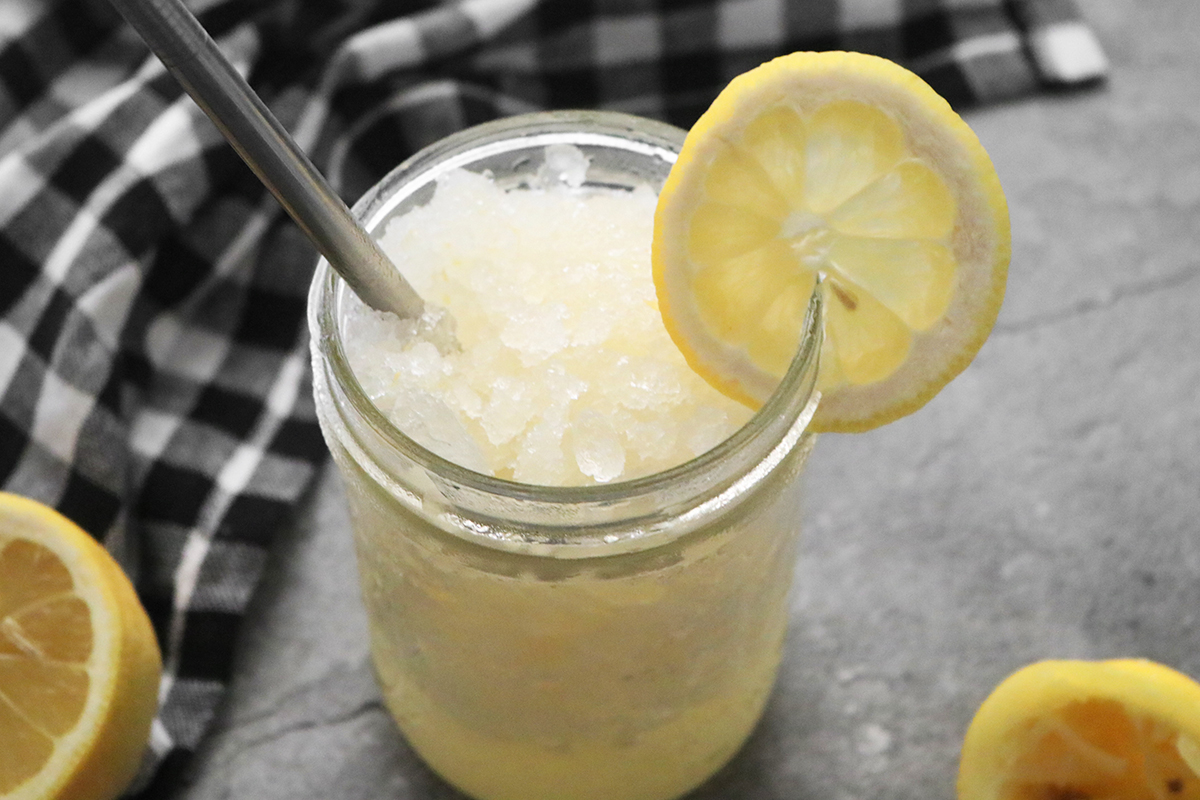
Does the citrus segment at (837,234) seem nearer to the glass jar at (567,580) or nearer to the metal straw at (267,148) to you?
the glass jar at (567,580)

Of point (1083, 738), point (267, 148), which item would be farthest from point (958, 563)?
point (267, 148)

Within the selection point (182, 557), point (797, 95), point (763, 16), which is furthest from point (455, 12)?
point (797, 95)

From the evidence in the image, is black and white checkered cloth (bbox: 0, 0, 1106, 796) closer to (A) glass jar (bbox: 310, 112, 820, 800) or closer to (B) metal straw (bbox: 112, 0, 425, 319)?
(A) glass jar (bbox: 310, 112, 820, 800)

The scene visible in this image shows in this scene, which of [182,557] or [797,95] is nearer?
[797,95]

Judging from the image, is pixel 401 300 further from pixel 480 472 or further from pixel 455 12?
pixel 455 12

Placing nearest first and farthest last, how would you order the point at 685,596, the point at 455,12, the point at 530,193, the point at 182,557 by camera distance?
the point at 685,596, the point at 530,193, the point at 182,557, the point at 455,12

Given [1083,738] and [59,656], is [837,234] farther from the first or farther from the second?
[59,656]
